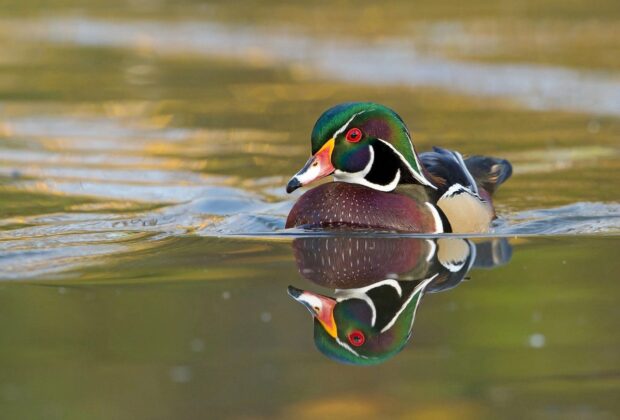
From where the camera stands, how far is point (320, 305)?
7008 millimetres

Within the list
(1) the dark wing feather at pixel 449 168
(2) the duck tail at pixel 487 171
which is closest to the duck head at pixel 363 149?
(1) the dark wing feather at pixel 449 168

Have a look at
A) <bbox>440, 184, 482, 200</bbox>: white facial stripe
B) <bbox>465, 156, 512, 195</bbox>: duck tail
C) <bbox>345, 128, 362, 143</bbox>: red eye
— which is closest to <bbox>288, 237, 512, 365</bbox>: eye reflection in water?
<bbox>440, 184, 482, 200</bbox>: white facial stripe

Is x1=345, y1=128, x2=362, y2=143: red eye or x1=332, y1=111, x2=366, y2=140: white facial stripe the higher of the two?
x1=332, y1=111, x2=366, y2=140: white facial stripe

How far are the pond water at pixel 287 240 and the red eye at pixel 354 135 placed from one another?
59 centimetres

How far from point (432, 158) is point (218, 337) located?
3262mm

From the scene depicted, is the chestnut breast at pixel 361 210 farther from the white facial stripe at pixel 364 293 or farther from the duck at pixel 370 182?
Result: the white facial stripe at pixel 364 293

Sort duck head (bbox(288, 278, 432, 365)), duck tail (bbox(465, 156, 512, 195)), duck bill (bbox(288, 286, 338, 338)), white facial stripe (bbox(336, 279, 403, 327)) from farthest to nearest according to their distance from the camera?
duck tail (bbox(465, 156, 512, 195)) → white facial stripe (bbox(336, 279, 403, 327)) → duck bill (bbox(288, 286, 338, 338)) → duck head (bbox(288, 278, 432, 365))

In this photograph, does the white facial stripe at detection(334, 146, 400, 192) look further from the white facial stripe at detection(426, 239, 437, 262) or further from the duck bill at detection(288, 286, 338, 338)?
the duck bill at detection(288, 286, 338, 338)

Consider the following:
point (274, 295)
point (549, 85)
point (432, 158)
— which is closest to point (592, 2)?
point (549, 85)

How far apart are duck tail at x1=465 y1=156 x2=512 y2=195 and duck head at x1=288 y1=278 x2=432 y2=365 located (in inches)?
91.1

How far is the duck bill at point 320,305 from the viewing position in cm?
661

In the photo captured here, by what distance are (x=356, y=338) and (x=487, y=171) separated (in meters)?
3.69

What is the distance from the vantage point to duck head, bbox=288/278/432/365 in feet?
20.6

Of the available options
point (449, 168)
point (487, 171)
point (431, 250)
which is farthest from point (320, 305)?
point (487, 171)
